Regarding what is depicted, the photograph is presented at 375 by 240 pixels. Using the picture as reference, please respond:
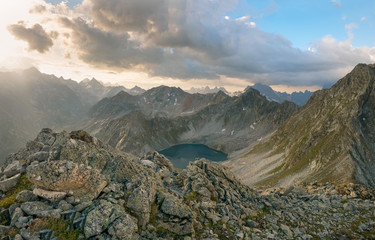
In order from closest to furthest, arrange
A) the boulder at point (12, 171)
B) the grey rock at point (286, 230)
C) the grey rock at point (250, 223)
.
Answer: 1. the boulder at point (12, 171)
2. the grey rock at point (250, 223)
3. the grey rock at point (286, 230)

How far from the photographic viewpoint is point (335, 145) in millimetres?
131875

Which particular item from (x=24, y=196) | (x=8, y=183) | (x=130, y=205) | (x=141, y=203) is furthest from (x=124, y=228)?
(x=8, y=183)

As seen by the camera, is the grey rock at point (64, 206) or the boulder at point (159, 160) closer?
the grey rock at point (64, 206)

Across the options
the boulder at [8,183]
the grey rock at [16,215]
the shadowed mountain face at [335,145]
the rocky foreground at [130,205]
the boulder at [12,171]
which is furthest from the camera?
the shadowed mountain face at [335,145]

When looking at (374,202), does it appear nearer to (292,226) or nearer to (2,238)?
(292,226)

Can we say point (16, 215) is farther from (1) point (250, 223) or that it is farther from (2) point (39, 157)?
(1) point (250, 223)

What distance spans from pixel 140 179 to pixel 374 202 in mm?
43231

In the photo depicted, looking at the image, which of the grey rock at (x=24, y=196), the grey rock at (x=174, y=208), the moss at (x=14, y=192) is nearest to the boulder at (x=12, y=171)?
the moss at (x=14, y=192)

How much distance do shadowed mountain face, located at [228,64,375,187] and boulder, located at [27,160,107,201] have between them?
4405 inches

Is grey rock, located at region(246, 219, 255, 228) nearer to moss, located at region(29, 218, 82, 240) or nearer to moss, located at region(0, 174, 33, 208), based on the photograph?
moss, located at region(29, 218, 82, 240)

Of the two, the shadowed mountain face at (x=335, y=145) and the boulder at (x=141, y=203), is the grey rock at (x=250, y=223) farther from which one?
the shadowed mountain face at (x=335, y=145)

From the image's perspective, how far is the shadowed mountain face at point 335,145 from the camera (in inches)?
4449

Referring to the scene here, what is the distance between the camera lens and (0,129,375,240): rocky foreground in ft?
46.9

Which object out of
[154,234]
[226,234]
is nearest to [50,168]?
[154,234]
